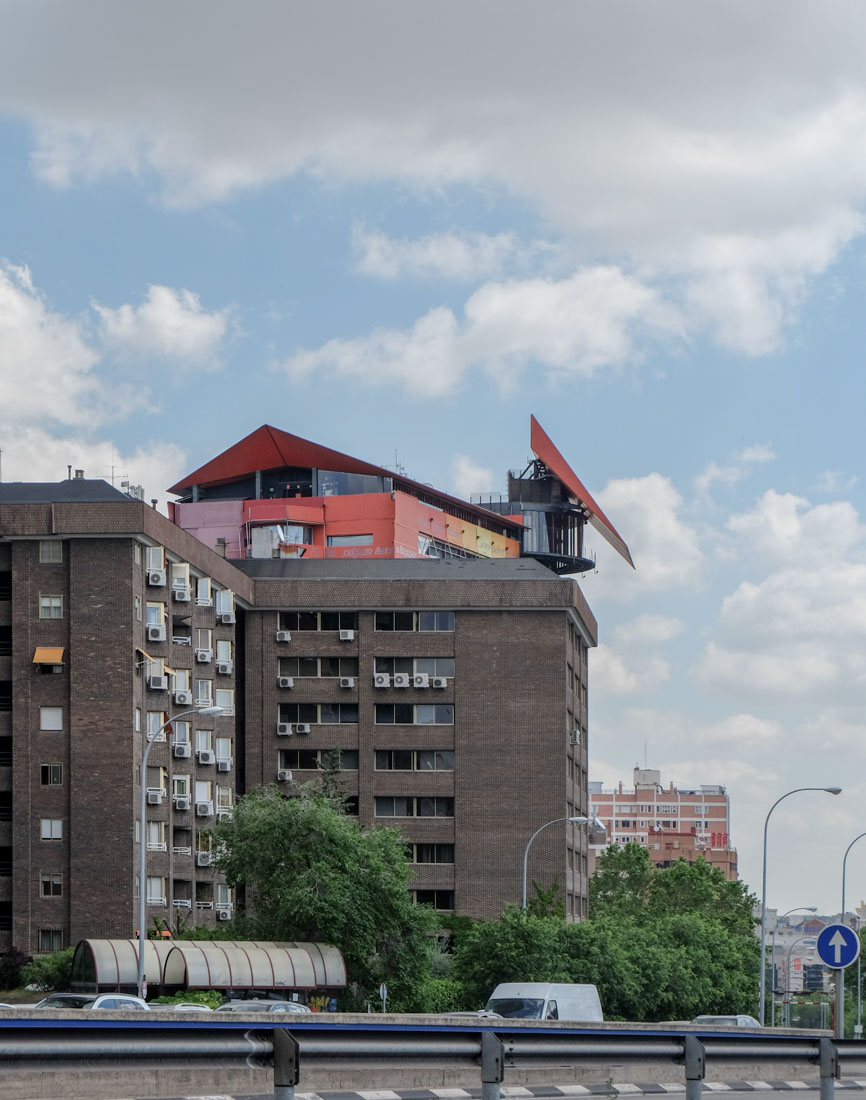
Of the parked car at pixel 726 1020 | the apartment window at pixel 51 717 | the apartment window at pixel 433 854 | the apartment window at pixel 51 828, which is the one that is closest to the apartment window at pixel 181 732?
the apartment window at pixel 51 717

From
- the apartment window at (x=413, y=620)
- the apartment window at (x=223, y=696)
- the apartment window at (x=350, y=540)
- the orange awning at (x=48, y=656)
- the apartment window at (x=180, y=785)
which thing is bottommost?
the apartment window at (x=180, y=785)

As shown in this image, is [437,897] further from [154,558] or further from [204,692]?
[154,558]

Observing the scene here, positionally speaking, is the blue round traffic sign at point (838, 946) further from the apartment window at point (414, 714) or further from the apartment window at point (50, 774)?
the apartment window at point (414, 714)

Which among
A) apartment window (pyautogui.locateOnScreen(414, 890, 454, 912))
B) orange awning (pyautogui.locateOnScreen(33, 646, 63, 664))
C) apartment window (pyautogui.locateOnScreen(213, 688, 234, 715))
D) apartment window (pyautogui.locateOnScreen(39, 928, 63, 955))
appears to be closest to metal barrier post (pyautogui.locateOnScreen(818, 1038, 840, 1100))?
apartment window (pyautogui.locateOnScreen(39, 928, 63, 955))

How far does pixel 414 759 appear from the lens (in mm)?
91312

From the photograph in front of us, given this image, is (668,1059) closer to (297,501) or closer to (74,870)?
(74,870)

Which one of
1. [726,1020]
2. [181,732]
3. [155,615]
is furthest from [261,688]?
[726,1020]

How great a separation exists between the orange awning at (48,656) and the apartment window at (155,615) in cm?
A: 410

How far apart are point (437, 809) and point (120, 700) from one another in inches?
925

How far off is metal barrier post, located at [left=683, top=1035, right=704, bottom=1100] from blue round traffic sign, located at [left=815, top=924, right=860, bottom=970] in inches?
559

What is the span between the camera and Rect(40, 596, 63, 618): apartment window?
243 feet

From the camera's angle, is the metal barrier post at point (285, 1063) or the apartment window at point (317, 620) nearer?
the metal barrier post at point (285, 1063)

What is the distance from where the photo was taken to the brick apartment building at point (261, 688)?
7262cm

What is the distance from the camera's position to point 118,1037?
7375 mm
